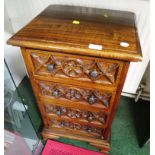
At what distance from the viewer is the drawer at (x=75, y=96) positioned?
32.0 inches

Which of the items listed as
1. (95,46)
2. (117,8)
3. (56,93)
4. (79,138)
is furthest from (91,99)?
(117,8)

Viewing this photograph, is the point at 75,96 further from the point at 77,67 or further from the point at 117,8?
the point at 117,8

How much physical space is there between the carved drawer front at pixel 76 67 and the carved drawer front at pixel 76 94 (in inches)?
2.9

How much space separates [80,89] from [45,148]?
0.60 meters

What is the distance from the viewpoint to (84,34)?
0.70 meters

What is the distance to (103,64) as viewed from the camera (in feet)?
2.24

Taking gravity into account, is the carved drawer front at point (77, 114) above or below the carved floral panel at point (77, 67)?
below

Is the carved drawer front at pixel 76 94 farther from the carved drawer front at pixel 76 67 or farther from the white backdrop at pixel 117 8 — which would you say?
the white backdrop at pixel 117 8

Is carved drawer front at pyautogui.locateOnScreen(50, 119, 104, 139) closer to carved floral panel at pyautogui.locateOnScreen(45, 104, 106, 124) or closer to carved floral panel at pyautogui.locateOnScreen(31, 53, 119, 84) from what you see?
carved floral panel at pyautogui.locateOnScreen(45, 104, 106, 124)

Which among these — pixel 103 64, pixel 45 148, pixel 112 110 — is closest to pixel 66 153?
pixel 45 148

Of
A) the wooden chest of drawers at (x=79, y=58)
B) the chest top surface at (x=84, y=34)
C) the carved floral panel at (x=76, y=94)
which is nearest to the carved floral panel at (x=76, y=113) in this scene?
the wooden chest of drawers at (x=79, y=58)

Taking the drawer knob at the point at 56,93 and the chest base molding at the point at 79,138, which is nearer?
the drawer knob at the point at 56,93

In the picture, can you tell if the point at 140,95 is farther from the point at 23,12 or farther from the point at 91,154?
the point at 23,12

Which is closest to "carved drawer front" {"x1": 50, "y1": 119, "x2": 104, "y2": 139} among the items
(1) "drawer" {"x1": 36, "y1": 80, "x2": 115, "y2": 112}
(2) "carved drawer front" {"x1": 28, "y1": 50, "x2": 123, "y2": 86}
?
(1) "drawer" {"x1": 36, "y1": 80, "x2": 115, "y2": 112}
